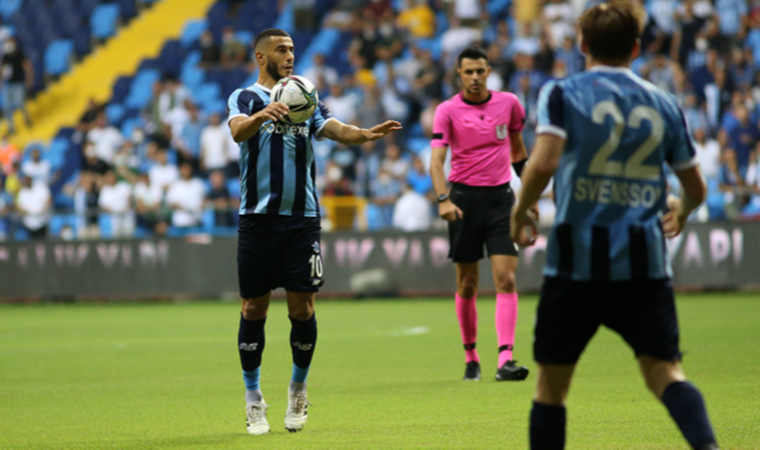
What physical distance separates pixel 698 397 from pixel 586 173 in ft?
3.06

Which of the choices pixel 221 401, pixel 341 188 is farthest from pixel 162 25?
pixel 221 401

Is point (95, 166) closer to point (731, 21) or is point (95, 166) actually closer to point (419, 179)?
point (419, 179)

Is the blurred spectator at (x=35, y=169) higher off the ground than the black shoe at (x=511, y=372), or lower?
higher

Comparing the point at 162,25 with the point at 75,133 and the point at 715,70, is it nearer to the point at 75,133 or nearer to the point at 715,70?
the point at 75,133

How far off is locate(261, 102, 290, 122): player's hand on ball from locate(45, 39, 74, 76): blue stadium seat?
27270 mm

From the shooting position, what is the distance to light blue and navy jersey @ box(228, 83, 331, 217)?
6051 mm

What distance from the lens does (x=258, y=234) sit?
611 cm

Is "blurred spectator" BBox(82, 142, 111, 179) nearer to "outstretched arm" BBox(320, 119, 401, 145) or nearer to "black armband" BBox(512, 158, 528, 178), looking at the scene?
"black armband" BBox(512, 158, 528, 178)

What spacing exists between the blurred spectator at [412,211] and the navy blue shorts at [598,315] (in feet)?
45.2

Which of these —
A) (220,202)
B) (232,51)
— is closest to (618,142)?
(220,202)

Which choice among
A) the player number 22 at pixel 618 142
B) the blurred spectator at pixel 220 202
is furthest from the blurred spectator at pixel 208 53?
the player number 22 at pixel 618 142

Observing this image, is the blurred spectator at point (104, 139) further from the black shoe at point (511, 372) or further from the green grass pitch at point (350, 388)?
the black shoe at point (511, 372)

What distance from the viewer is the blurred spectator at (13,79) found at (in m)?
26.7

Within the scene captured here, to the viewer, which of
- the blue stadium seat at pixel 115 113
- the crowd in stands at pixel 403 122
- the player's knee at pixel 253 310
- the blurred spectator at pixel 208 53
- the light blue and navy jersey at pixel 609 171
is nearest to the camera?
the light blue and navy jersey at pixel 609 171
